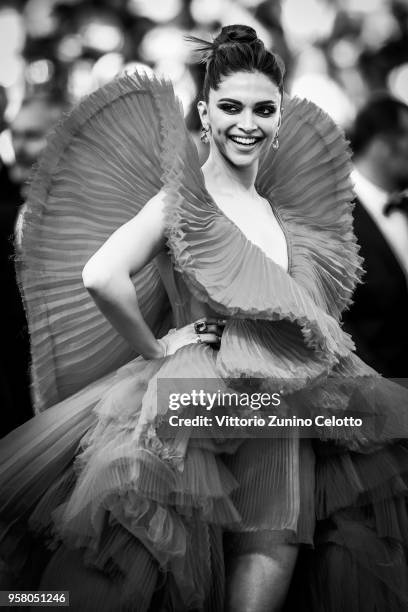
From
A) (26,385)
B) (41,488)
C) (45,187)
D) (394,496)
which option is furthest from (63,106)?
(394,496)

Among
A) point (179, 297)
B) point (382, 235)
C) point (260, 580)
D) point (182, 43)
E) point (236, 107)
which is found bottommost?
point (260, 580)

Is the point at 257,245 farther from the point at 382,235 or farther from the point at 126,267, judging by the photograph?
the point at 382,235

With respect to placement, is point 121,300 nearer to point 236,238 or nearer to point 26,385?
point 236,238

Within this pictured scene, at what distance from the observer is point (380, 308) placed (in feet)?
8.32

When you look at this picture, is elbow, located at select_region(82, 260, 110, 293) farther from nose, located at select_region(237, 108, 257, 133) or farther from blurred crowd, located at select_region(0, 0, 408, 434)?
blurred crowd, located at select_region(0, 0, 408, 434)

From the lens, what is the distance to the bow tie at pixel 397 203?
2.66 metres

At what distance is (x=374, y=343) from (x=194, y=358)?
3.64ft

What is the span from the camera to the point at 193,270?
1502 millimetres

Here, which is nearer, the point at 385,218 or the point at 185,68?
the point at 185,68

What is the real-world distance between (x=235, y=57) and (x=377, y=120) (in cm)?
120

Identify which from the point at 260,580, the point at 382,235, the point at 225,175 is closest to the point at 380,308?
the point at 382,235

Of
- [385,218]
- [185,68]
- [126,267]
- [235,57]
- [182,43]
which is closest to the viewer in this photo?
[126,267]

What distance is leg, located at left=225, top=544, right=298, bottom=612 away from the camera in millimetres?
1447

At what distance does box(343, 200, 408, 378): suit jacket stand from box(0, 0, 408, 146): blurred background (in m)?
0.40
